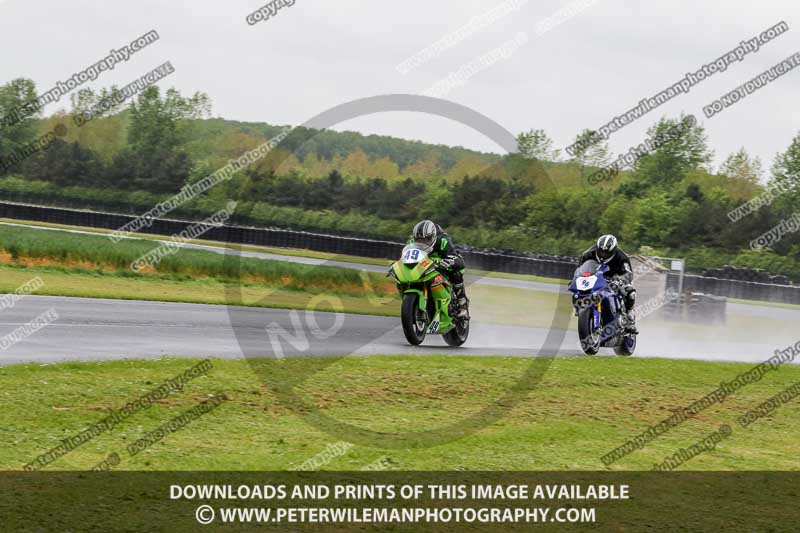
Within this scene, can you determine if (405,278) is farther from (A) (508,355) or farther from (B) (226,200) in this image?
(B) (226,200)

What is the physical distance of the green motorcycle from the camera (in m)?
16.0

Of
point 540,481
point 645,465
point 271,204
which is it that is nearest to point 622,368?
point 645,465

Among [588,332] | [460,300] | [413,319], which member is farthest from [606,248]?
[413,319]

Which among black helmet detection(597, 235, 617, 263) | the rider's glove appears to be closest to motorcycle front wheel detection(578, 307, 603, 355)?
black helmet detection(597, 235, 617, 263)

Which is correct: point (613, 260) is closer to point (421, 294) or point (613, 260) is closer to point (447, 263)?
point (447, 263)

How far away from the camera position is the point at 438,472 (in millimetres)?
8984

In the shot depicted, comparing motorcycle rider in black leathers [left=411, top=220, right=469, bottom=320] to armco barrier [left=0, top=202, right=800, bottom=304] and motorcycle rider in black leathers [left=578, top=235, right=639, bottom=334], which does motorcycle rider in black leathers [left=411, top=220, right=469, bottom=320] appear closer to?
motorcycle rider in black leathers [left=578, top=235, right=639, bottom=334]

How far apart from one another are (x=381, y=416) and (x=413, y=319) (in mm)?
5633

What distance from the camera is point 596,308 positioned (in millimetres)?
17688

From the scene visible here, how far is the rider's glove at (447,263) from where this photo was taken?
651 inches

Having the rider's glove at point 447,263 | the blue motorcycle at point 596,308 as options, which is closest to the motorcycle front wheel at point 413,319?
the rider's glove at point 447,263

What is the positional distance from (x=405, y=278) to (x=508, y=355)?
2.56 meters

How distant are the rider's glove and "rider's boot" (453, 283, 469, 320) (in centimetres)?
52

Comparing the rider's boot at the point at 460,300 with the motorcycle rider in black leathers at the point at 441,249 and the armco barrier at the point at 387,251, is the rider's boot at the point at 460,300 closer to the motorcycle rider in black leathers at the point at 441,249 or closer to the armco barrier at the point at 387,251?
the motorcycle rider in black leathers at the point at 441,249
